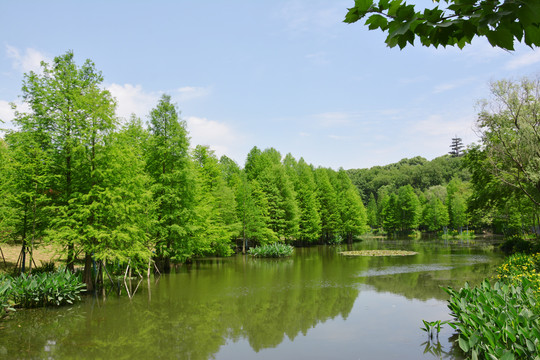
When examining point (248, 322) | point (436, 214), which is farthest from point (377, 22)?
point (436, 214)

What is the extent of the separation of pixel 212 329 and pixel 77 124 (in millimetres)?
11758

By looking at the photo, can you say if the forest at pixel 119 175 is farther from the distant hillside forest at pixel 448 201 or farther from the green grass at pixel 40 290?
the green grass at pixel 40 290

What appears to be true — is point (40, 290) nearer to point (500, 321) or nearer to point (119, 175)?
point (119, 175)

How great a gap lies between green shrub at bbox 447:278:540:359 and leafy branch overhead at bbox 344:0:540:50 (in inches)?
261

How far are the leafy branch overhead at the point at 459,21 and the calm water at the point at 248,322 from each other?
9187 mm

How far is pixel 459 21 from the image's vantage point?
2.31 meters

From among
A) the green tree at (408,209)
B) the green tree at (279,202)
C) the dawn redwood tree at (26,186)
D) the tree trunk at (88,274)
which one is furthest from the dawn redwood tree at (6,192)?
the green tree at (408,209)

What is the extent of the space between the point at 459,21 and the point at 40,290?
661 inches

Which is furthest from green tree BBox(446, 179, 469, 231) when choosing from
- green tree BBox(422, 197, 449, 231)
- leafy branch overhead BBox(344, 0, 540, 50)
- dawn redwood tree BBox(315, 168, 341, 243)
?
leafy branch overhead BBox(344, 0, 540, 50)

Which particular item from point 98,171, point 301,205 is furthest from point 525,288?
point 301,205

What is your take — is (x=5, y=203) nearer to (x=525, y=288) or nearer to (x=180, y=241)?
(x=180, y=241)

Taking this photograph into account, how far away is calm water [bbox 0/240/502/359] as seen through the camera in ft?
32.8

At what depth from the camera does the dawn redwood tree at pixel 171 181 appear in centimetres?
2459

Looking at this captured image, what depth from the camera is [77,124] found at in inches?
660
